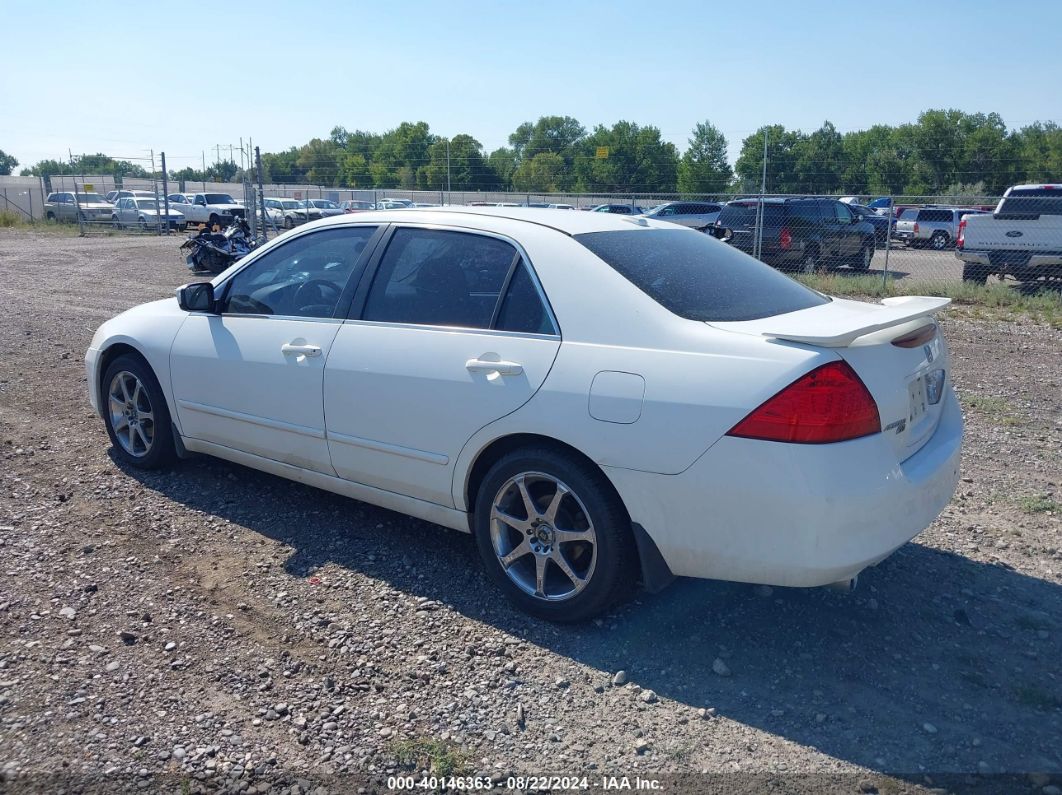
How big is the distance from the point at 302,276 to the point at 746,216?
613 inches

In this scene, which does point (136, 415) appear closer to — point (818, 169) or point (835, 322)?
point (835, 322)

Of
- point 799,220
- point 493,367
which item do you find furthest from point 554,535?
point 799,220

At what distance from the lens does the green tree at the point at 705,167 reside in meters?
39.3

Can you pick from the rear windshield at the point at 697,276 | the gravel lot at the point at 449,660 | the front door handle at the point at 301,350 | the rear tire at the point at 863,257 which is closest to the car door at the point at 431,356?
the front door handle at the point at 301,350

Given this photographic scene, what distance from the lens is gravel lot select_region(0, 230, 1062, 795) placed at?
285cm

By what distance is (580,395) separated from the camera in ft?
11.2

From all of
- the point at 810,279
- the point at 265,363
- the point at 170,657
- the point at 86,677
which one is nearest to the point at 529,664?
→ the point at 170,657

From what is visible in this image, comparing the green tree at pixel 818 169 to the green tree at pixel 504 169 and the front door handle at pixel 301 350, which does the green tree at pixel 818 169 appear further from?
the front door handle at pixel 301 350

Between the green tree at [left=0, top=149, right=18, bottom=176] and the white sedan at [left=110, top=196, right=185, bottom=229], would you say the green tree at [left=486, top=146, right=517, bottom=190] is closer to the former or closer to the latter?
the white sedan at [left=110, top=196, right=185, bottom=229]

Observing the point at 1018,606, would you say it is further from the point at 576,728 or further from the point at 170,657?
the point at 170,657

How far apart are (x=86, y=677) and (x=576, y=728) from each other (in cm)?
179

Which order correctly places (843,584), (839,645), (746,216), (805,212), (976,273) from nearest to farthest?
(843,584) → (839,645) → (976,273) → (746,216) → (805,212)

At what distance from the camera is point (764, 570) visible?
3178 mm

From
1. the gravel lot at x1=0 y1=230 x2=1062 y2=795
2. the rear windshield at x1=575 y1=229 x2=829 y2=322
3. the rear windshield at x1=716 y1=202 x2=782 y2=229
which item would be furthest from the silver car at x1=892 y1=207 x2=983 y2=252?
the rear windshield at x1=575 y1=229 x2=829 y2=322
